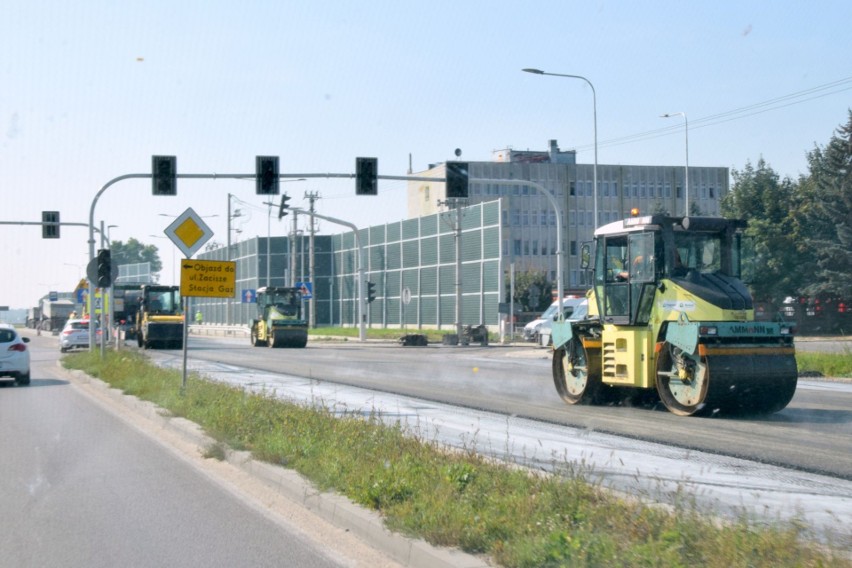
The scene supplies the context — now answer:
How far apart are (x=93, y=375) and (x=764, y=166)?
5065 centimetres

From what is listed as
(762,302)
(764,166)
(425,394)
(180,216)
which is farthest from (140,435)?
(764,166)

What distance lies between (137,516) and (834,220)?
5183 centimetres

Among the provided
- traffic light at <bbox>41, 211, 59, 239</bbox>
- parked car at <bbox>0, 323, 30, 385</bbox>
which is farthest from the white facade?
parked car at <bbox>0, 323, 30, 385</bbox>

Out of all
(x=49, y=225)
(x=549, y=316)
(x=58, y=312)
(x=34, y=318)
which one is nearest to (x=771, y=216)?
(x=549, y=316)

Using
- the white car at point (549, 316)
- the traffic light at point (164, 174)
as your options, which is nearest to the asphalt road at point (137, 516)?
the traffic light at point (164, 174)

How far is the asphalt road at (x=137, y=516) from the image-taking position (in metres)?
6.76

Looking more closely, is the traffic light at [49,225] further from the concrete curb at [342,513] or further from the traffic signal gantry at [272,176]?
the concrete curb at [342,513]

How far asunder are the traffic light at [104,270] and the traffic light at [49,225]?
708 centimetres

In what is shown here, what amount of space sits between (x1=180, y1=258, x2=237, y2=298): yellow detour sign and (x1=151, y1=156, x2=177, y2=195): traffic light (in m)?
9.08

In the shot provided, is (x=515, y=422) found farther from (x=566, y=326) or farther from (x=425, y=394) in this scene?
(x=425, y=394)

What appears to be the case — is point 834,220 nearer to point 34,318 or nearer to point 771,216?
point 771,216

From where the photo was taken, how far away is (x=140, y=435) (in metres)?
13.4

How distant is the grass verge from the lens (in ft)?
17.2

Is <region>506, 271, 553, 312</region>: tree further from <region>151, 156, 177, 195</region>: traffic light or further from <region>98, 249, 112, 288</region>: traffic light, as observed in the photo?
<region>151, 156, 177, 195</region>: traffic light
